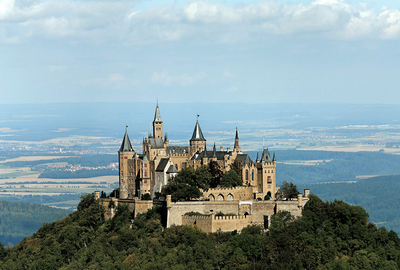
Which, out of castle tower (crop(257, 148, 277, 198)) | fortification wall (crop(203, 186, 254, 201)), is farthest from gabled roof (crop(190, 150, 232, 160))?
fortification wall (crop(203, 186, 254, 201))

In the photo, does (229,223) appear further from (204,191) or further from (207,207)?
(204,191)

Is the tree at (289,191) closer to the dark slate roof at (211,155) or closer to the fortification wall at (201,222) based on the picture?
the dark slate roof at (211,155)

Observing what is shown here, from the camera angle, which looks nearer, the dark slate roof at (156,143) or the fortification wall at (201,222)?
the fortification wall at (201,222)

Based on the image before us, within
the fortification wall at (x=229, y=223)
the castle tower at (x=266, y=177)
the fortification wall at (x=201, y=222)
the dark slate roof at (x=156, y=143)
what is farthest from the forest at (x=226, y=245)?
the dark slate roof at (x=156, y=143)

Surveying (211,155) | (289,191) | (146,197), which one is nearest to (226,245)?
(289,191)

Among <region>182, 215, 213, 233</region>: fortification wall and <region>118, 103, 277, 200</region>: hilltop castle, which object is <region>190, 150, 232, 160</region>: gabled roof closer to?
<region>118, 103, 277, 200</region>: hilltop castle

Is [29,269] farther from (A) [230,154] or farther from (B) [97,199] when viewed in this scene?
(A) [230,154]
